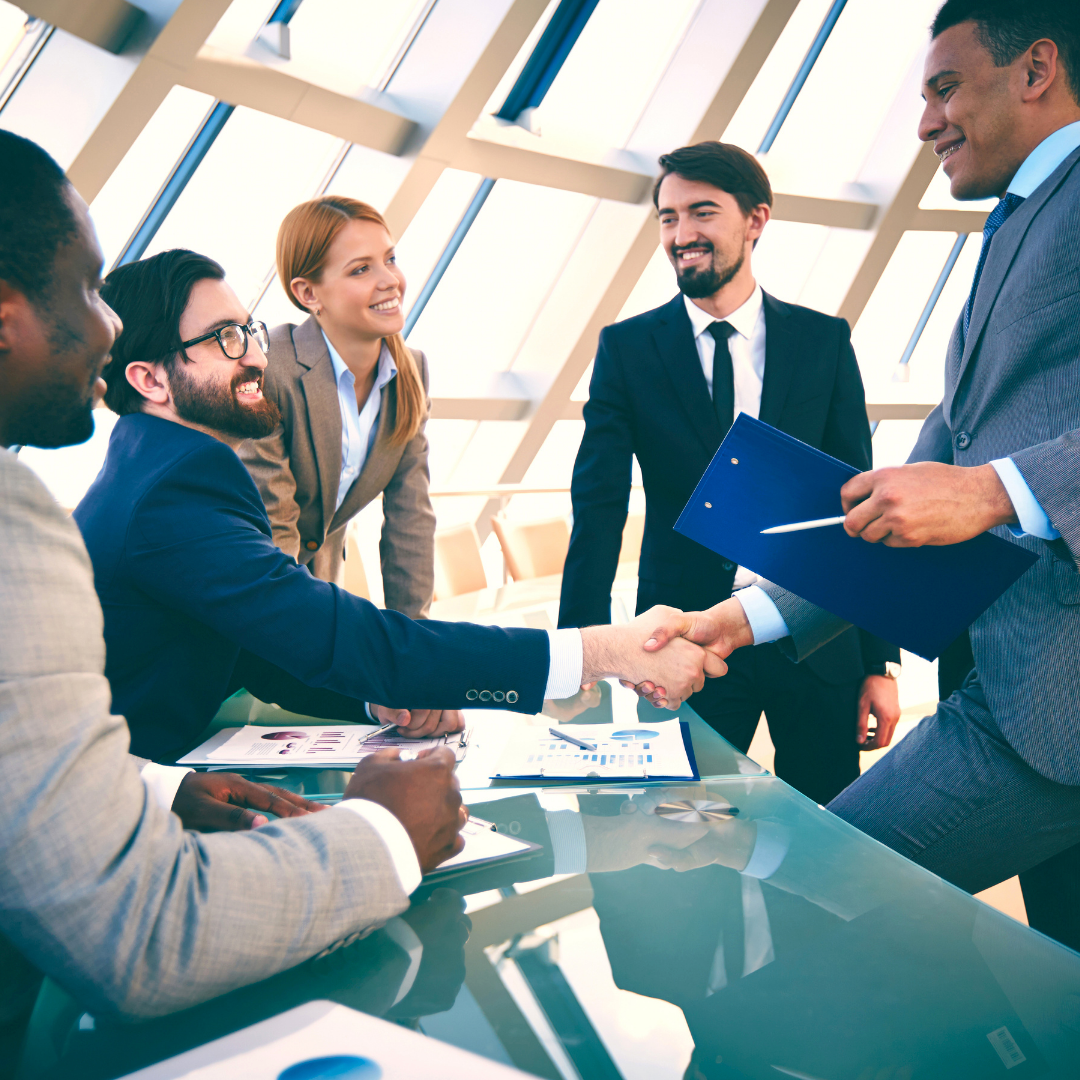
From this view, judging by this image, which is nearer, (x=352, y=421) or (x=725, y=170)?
Result: (x=725, y=170)

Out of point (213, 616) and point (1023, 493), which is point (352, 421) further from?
point (1023, 493)

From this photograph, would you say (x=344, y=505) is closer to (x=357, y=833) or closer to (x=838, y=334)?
(x=838, y=334)

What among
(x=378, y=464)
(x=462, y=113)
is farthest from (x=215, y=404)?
(x=462, y=113)

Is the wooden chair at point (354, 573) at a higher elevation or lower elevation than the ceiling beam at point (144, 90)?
lower

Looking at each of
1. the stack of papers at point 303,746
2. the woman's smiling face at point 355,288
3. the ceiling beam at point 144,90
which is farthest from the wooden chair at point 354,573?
the stack of papers at point 303,746

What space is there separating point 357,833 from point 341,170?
6403mm

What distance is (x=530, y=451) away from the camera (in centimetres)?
846

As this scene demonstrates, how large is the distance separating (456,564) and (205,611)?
2.93m

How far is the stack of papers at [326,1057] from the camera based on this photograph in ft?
1.95

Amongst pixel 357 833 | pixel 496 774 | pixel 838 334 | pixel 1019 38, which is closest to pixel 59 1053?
pixel 357 833

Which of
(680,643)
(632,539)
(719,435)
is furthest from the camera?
(632,539)

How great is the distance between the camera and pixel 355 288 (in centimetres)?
252

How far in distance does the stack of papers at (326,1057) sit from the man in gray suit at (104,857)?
0.36 feet

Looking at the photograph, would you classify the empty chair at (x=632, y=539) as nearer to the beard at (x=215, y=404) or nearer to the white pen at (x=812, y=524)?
Result: the beard at (x=215, y=404)
